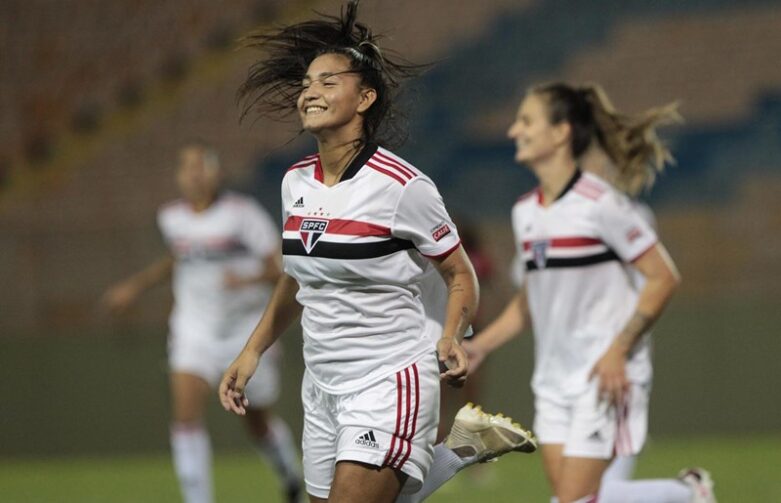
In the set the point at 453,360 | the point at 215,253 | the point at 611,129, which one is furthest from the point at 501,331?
the point at 215,253

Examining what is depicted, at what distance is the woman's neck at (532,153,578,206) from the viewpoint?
546cm

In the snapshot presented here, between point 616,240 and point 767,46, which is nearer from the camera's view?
point 616,240

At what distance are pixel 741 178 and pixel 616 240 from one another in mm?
8083

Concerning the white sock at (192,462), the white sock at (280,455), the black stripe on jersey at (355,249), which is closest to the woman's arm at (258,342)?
the black stripe on jersey at (355,249)

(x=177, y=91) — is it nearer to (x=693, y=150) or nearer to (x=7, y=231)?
(x=7, y=231)

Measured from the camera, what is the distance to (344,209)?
415cm

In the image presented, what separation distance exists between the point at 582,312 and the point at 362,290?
1.36 meters

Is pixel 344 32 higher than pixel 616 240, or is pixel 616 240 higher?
pixel 344 32

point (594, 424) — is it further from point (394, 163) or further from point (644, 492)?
point (394, 163)

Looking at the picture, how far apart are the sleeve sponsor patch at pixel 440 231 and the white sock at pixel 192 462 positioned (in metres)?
4.05

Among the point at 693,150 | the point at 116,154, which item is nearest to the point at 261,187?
the point at 116,154

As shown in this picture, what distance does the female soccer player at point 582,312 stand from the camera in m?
5.08

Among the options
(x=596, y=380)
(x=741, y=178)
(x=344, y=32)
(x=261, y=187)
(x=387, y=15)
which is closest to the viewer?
(x=344, y=32)

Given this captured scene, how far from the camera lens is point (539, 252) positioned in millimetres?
5379
